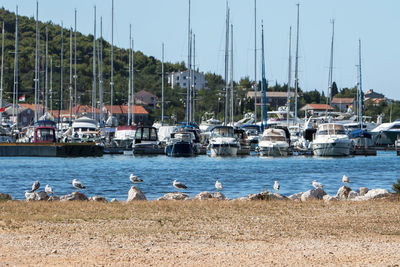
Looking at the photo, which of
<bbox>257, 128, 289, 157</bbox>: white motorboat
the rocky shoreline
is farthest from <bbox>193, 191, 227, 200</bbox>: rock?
<bbox>257, 128, 289, 157</bbox>: white motorboat

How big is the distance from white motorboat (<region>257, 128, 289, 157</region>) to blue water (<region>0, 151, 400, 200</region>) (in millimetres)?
1252

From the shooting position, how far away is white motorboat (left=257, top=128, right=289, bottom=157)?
77.6m

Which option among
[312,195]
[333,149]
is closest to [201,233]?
[312,195]

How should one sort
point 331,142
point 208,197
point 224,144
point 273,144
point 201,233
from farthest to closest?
point 224,144 → point 273,144 → point 331,142 → point 208,197 → point 201,233

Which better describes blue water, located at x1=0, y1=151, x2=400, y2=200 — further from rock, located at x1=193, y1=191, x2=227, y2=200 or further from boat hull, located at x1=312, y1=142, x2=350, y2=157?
rock, located at x1=193, y1=191, x2=227, y2=200

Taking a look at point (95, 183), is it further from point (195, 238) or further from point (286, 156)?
point (286, 156)

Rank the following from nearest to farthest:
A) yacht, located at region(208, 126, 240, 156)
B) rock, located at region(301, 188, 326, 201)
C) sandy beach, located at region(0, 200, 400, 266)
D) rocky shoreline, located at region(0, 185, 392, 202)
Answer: sandy beach, located at region(0, 200, 400, 266), rocky shoreline, located at region(0, 185, 392, 202), rock, located at region(301, 188, 326, 201), yacht, located at region(208, 126, 240, 156)

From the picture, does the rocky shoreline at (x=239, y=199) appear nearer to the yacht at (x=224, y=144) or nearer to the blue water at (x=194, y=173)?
the blue water at (x=194, y=173)

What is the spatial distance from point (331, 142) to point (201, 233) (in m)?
59.4

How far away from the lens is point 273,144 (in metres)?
77.6

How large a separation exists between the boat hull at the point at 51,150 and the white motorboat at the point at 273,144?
649 inches

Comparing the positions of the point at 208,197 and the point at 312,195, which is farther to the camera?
the point at 208,197

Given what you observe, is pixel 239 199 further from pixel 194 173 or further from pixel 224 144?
→ pixel 224 144

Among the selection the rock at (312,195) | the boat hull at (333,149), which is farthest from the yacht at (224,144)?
the rock at (312,195)
